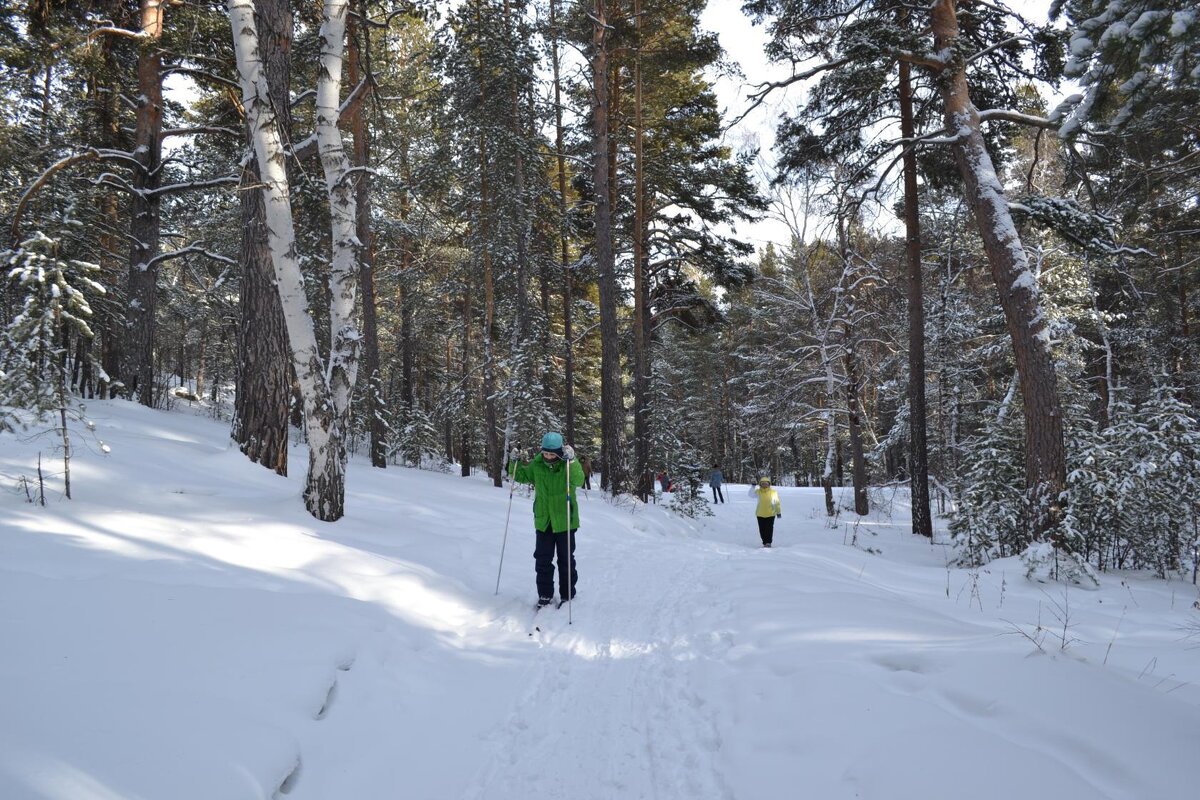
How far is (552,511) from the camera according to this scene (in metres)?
6.10

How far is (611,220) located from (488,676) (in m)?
12.7

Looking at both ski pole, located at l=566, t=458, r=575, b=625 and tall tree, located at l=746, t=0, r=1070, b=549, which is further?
tall tree, located at l=746, t=0, r=1070, b=549

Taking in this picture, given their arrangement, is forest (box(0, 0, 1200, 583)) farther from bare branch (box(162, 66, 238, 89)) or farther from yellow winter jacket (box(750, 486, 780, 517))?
yellow winter jacket (box(750, 486, 780, 517))

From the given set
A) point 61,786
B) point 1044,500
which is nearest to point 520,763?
point 61,786

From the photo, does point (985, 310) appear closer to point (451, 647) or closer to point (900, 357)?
point (900, 357)

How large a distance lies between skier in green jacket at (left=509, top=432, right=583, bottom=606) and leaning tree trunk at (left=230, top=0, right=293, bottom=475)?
3.84 metres

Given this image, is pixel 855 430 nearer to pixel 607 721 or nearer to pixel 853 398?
pixel 853 398

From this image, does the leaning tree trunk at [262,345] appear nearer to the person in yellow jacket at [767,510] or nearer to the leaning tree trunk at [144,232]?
the leaning tree trunk at [144,232]

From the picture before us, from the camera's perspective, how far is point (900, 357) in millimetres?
18719

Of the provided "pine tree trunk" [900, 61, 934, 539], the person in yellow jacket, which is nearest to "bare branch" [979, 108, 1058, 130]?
"pine tree trunk" [900, 61, 934, 539]

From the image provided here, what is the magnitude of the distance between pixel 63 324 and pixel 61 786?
5.44 metres

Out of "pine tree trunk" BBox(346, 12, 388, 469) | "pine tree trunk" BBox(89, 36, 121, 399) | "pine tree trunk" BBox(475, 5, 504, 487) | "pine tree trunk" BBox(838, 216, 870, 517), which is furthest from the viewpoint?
"pine tree trunk" BBox(838, 216, 870, 517)

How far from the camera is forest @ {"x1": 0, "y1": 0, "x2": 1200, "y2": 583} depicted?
637 cm

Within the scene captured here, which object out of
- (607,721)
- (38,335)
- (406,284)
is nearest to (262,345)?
(38,335)
